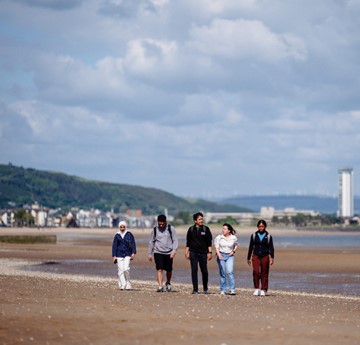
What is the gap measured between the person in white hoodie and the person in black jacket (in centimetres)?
295

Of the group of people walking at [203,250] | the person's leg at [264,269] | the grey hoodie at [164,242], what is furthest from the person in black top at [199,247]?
the person's leg at [264,269]

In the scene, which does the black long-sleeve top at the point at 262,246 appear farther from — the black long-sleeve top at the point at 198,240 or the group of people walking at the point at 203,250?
the black long-sleeve top at the point at 198,240

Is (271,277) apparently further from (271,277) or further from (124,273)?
(124,273)

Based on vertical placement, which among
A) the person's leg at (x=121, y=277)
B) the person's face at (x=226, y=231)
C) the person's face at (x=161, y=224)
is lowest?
the person's leg at (x=121, y=277)

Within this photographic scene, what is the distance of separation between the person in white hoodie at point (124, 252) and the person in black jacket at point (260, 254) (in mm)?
2954

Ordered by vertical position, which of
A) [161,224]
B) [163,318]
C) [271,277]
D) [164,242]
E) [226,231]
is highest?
A: [161,224]

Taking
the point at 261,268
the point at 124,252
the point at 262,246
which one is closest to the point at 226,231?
the point at 262,246

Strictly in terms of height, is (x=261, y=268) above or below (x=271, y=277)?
above

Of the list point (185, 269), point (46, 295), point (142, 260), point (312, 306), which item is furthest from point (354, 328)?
point (142, 260)

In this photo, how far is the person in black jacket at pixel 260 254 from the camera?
77.4 ft

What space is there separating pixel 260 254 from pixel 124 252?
11.1 feet

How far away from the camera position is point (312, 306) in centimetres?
2038

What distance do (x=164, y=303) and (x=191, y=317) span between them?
305cm

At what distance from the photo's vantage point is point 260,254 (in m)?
23.7
